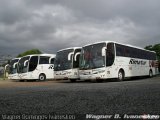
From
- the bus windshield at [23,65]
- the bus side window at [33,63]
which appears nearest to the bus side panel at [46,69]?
the bus side window at [33,63]

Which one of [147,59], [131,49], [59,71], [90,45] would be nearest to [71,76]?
[59,71]

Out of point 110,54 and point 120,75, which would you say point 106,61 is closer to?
point 110,54

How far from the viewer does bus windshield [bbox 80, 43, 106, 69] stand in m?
17.8

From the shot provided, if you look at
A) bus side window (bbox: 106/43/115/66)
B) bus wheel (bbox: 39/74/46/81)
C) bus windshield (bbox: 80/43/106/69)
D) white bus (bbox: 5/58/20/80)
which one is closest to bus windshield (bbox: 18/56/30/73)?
white bus (bbox: 5/58/20/80)

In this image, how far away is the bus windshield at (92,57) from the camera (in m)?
17.8

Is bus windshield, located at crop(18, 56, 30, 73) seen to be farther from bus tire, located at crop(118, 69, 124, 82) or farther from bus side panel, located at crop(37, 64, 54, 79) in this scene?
bus tire, located at crop(118, 69, 124, 82)

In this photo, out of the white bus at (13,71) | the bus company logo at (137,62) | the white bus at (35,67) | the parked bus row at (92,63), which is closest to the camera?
the parked bus row at (92,63)

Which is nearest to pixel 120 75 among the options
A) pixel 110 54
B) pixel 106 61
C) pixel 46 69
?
pixel 110 54

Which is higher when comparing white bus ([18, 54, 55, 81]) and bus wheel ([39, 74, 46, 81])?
white bus ([18, 54, 55, 81])

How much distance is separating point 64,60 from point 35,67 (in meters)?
6.37

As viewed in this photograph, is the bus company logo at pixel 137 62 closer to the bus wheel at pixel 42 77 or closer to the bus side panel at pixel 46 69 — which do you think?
the bus side panel at pixel 46 69

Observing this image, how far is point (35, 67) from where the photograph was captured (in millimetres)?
26312

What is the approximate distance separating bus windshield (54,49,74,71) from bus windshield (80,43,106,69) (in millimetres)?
1737

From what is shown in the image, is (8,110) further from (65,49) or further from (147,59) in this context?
(147,59)
